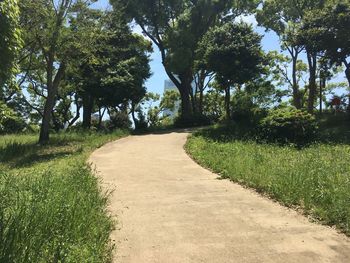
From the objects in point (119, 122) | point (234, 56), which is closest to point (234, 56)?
point (234, 56)

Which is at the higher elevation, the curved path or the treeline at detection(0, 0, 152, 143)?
the treeline at detection(0, 0, 152, 143)

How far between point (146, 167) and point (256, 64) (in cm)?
1220

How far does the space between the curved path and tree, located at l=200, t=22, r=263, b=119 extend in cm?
1247

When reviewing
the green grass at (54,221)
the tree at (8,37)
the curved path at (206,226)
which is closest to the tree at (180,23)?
the curved path at (206,226)

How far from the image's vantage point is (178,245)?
6.27 m

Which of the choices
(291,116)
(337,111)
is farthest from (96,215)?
(337,111)

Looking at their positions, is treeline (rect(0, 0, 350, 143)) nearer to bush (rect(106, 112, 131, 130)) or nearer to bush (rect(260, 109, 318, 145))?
bush (rect(106, 112, 131, 130))

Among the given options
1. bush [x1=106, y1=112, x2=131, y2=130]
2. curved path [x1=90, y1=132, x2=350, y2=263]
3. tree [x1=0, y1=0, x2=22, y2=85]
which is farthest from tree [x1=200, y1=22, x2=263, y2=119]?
tree [x1=0, y1=0, x2=22, y2=85]

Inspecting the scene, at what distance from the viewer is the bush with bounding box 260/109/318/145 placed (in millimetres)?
17656

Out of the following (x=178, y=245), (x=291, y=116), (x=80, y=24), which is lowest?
(x=178, y=245)

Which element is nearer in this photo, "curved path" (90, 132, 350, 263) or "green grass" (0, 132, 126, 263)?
"green grass" (0, 132, 126, 263)

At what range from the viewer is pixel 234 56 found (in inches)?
912

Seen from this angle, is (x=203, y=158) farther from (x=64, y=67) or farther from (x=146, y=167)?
(x=64, y=67)

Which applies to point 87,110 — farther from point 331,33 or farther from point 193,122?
point 331,33
